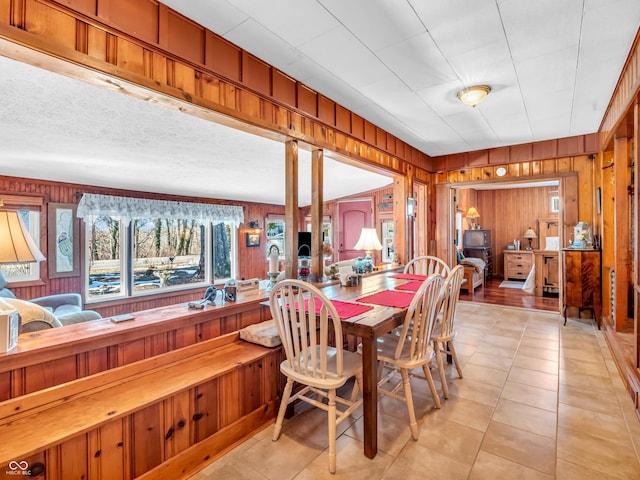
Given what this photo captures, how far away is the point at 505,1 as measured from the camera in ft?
6.05

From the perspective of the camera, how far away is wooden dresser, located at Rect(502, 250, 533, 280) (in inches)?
311

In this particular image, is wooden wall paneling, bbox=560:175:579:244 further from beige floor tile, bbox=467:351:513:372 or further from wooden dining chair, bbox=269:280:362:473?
wooden dining chair, bbox=269:280:362:473

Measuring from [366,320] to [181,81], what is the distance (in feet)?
5.94

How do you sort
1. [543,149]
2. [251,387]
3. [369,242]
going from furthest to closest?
[543,149]
[369,242]
[251,387]

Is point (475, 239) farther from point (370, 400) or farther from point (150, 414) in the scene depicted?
point (150, 414)

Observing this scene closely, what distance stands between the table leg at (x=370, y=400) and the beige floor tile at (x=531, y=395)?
4.18 feet

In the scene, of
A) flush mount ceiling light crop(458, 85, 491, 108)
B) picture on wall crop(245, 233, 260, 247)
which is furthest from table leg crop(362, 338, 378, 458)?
picture on wall crop(245, 233, 260, 247)

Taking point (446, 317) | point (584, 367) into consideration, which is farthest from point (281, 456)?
point (584, 367)

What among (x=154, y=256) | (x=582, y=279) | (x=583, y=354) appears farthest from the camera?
(x=154, y=256)

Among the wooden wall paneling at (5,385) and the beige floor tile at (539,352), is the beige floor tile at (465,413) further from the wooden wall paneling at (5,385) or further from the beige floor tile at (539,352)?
the wooden wall paneling at (5,385)

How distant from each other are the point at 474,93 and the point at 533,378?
2545 mm

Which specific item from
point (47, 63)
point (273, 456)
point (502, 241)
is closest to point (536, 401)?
point (273, 456)

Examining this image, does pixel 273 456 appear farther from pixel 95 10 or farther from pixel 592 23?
pixel 592 23

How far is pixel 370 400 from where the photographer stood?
182 cm
